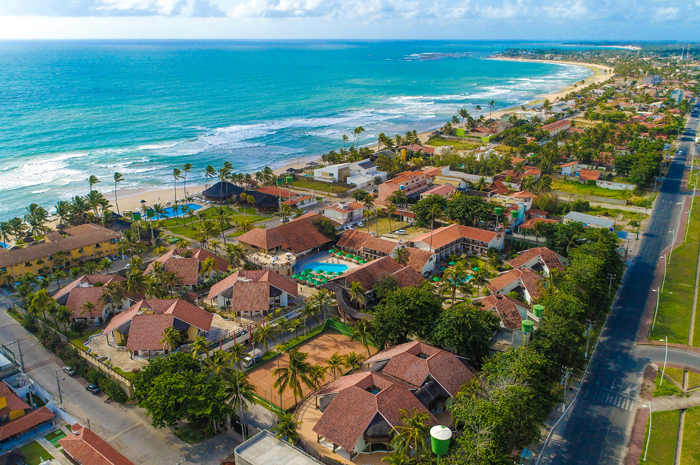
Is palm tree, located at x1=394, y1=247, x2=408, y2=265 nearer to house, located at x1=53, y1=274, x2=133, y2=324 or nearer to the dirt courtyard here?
the dirt courtyard

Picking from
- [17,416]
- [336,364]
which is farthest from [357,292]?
[17,416]

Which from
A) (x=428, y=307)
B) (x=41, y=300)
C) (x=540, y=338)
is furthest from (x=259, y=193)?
(x=540, y=338)

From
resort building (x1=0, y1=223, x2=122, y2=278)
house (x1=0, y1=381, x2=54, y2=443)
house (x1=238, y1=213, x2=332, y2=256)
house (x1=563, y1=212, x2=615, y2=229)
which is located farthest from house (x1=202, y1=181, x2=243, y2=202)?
house (x1=0, y1=381, x2=54, y2=443)

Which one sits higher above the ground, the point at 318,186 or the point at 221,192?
the point at 221,192

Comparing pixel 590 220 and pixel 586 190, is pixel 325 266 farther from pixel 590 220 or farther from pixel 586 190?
pixel 586 190

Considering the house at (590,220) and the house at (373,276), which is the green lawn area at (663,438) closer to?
the house at (373,276)

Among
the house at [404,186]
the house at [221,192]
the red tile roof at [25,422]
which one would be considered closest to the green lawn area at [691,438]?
the red tile roof at [25,422]

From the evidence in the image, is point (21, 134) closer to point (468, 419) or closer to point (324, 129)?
point (324, 129)
